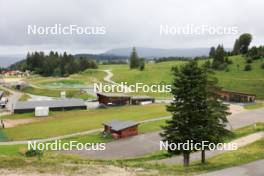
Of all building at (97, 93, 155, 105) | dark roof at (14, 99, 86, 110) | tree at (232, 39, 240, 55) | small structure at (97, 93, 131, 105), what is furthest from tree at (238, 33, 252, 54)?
dark roof at (14, 99, 86, 110)

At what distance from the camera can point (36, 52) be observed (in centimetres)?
17788

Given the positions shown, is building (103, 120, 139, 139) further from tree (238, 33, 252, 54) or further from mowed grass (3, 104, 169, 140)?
tree (238, 33, 252, 54)

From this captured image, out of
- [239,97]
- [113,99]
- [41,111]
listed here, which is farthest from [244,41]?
[41,111]

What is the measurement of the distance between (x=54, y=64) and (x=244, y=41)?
80463 mm

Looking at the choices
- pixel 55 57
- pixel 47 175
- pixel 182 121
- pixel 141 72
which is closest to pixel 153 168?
pixel 182 121

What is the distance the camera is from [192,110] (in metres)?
32.0

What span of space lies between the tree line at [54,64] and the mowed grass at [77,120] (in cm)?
9063

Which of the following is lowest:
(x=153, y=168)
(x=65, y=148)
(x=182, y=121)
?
(x=65, y=148)

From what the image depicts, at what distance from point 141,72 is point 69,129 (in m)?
81.3

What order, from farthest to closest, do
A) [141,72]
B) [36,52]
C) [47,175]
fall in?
[36,52] < [141,72] < [47,175]

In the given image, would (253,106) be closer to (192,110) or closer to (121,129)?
(121,129)

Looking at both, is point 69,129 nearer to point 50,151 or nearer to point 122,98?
point 50,151

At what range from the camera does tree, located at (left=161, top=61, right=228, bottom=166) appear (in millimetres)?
31688

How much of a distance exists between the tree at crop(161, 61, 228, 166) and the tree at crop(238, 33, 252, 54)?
4193 inches
